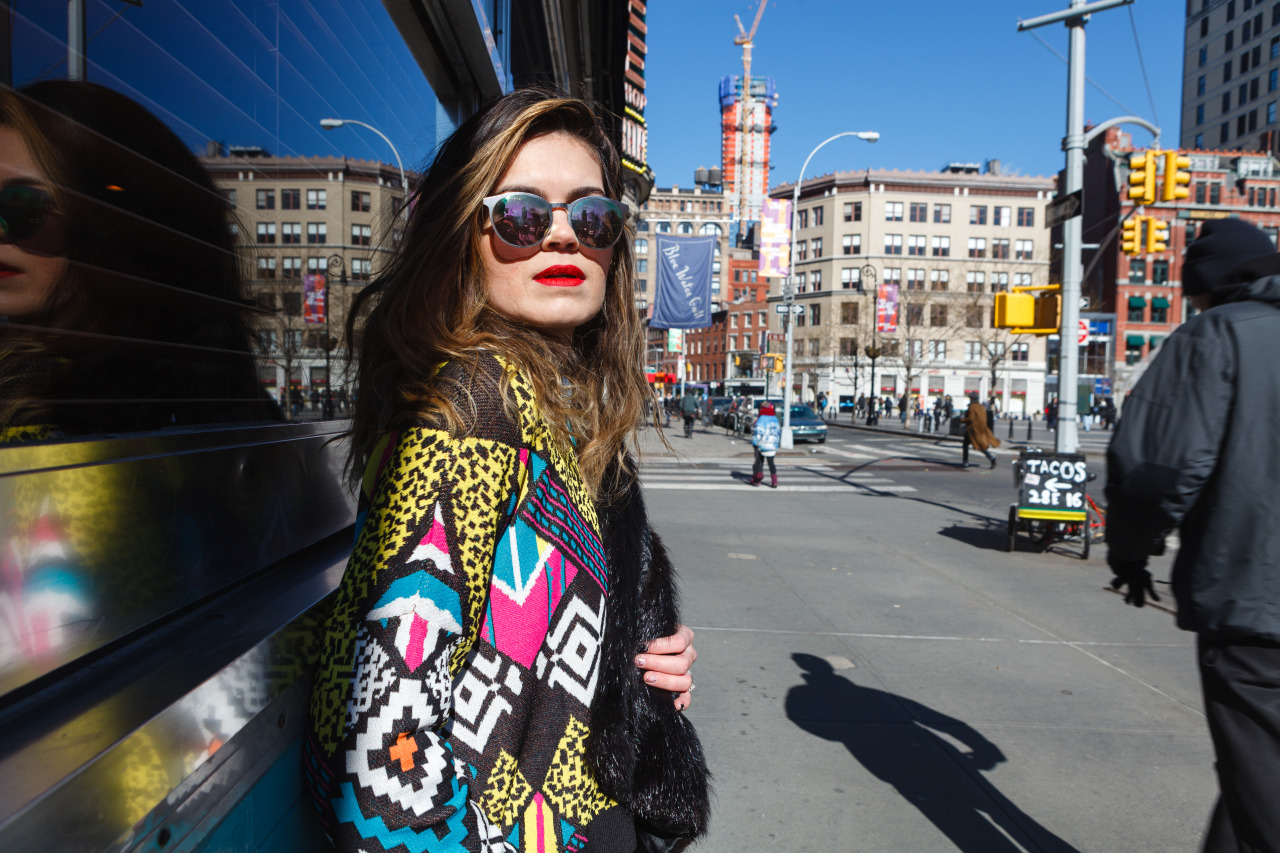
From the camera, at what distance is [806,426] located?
2762 cm

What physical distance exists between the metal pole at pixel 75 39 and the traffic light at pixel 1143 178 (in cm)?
1282

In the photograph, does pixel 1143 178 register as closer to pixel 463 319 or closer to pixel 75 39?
pixel 463 319

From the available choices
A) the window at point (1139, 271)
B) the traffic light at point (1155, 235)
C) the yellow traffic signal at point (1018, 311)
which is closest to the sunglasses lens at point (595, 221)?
the yellow traffic signal at point (1018, 311)

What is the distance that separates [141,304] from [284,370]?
50 centimetres

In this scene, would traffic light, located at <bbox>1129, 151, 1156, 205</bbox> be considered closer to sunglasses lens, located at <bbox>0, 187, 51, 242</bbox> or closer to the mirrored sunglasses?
the mirrored sunglasses

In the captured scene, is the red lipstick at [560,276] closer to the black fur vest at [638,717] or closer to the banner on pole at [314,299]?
the black fur vest at [638,717]

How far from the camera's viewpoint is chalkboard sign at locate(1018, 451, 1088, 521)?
8195 millimetres

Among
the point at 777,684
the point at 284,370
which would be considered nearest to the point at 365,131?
the point at 284,370

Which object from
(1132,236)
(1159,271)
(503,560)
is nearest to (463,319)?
(503,560)

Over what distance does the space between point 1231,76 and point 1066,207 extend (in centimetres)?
7449

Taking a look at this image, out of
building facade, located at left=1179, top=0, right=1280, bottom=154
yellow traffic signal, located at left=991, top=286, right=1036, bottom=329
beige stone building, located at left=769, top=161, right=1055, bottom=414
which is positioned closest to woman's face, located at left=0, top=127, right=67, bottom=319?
yellow traffic signal, located at left=991, top=286, right=1036, bottom=329

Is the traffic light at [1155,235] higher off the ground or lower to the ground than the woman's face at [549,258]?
higher

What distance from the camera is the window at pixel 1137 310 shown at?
57719mm

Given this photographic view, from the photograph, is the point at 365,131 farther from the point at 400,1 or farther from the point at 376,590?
the point at 376,590
